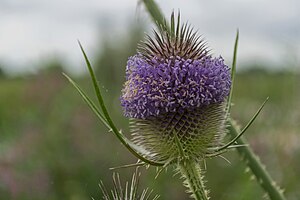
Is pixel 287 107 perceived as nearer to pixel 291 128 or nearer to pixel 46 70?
pixel 291 128

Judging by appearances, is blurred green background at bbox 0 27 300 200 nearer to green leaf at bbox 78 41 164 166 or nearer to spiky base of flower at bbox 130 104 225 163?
spiky base of flower at bbox 130 104 225 163

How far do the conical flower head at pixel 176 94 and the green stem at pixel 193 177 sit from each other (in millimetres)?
28

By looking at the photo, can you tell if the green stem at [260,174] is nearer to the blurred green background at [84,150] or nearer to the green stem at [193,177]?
the green stem at [193,177]

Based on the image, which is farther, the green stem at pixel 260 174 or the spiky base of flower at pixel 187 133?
the green stem at pixel 260 174

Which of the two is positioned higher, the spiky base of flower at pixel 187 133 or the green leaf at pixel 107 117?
the green leaf at pixel 107 117

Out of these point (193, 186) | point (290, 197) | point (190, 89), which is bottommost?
point (290, 197)

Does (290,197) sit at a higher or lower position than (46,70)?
lower

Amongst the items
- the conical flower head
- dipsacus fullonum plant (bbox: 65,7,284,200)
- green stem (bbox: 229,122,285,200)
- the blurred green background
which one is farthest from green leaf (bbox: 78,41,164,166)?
the blurred green background

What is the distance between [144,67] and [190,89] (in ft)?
0.52

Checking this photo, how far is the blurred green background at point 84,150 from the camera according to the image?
4.72 metres

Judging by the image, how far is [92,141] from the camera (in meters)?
6.30

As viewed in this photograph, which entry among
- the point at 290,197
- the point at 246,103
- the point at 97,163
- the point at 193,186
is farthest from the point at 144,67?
the point at 246,103

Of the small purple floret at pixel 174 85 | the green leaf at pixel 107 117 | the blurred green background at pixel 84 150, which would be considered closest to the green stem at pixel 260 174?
the small purple floret at pixel 174 85

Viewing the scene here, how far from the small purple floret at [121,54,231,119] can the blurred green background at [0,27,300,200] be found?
1.74m
